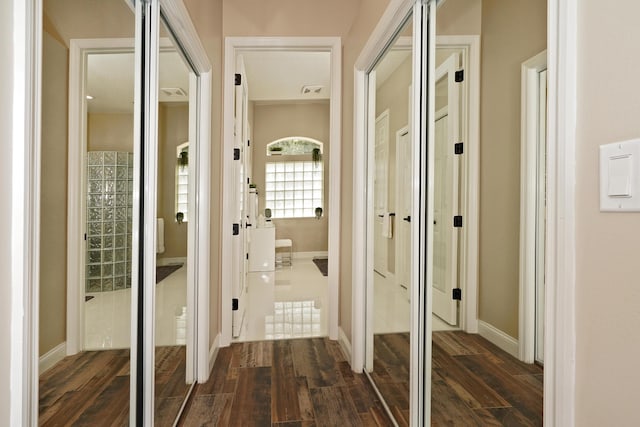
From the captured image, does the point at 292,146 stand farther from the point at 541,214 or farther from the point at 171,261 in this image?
the point at 541,214

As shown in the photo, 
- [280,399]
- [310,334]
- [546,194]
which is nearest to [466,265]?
[546,194]

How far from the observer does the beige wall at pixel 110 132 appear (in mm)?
1064

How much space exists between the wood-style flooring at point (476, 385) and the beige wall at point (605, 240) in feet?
0.63

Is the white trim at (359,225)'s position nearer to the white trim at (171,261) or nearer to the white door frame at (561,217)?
the white trim at (171,261)

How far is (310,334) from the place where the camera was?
3.35 meters

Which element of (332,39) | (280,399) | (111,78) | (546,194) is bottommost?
(280,399)

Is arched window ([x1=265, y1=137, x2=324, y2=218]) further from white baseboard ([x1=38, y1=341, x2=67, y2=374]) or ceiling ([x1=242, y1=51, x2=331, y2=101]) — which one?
white baseboard ([x1=38, y1=341, x2=67, y2=374])

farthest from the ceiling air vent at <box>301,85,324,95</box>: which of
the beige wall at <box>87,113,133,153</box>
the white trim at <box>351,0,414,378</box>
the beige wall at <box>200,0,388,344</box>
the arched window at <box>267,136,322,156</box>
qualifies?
the beige wall at <box>87,113,133,153</box>

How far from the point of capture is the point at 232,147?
3.01 m

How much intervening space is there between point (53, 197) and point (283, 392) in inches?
72.2

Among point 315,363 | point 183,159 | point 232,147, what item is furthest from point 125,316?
point 232,147

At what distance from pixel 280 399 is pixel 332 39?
2653 millimetres

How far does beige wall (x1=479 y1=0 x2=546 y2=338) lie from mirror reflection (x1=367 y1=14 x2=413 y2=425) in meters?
0.66

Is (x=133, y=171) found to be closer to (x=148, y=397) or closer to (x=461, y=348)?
(x=148, y=397)
